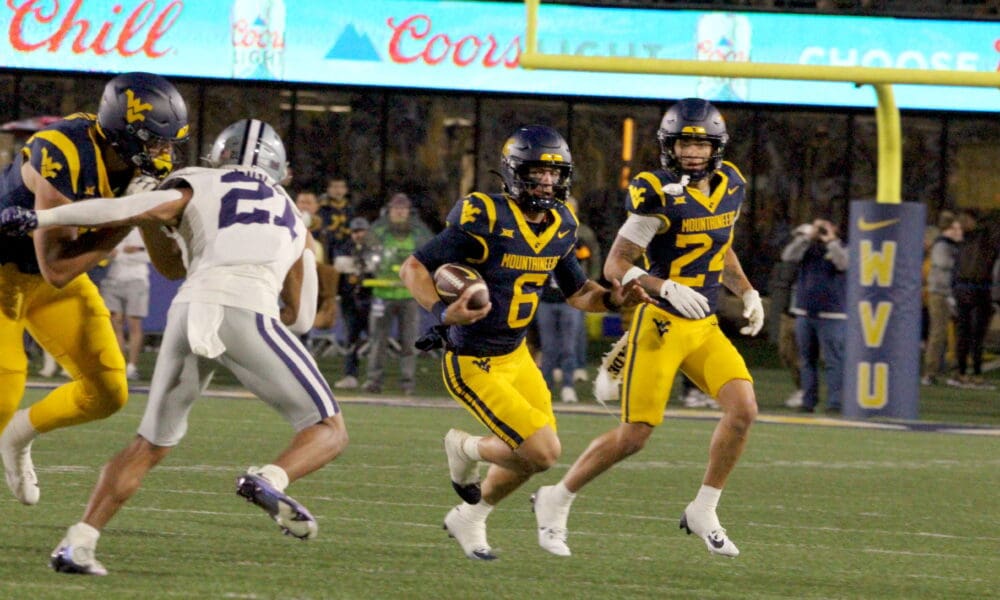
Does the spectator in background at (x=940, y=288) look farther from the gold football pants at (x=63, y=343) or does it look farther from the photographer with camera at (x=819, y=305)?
the gold football pants at (x=63, y=343)

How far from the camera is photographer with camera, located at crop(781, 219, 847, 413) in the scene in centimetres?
1347

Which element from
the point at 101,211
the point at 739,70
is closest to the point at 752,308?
the point at 101,211

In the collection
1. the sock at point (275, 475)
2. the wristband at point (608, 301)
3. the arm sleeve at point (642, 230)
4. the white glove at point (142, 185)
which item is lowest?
the sock at point (275, 475)

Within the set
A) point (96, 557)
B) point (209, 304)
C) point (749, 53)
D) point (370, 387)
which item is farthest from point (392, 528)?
point (749, 53)

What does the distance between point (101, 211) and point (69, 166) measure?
0.81 meters

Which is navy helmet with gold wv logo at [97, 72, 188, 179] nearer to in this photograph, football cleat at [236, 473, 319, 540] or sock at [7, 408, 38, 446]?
sock at [7, 408, 38, 446]

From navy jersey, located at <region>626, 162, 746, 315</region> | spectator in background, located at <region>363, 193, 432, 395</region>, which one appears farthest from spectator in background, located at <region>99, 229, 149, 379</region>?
navy jersey, located at <region>626, 162, 746, 315</region>

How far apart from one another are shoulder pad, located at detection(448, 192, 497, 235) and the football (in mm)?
143

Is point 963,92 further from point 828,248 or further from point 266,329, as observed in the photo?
point 266,329

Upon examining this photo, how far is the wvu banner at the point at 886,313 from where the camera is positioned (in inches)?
512

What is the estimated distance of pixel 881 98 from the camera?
13.1 metres

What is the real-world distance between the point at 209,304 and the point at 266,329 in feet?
0.61

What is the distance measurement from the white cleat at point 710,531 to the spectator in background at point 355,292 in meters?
7.49

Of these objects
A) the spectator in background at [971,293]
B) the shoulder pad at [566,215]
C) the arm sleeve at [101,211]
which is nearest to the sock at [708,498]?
the shoulder pad at [566,215]
